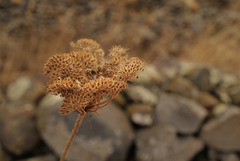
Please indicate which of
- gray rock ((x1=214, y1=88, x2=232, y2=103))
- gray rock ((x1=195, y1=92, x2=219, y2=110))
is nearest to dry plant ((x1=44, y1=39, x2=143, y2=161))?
gray rock ((x1=195, y1=92, x2=219, y2=110))

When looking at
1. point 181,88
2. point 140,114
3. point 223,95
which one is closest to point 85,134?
point 140,114

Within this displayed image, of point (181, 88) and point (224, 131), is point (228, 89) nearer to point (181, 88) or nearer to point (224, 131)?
point (224, 131)

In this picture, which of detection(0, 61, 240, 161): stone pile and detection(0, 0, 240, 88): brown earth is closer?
detection(0, 61, 240, 161): stone pile

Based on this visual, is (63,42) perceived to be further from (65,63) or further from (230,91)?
(230,91)

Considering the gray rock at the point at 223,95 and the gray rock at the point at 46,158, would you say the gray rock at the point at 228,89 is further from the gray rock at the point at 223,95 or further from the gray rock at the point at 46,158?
the gray rock at the point at 46,158

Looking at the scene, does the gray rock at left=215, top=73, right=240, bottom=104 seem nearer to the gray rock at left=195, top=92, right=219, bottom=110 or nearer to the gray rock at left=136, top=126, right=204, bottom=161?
the gray rock at left=195, top=92, right=219, bottom=110

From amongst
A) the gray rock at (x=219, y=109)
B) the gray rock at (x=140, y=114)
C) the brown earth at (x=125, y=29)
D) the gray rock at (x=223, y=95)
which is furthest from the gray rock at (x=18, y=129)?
the gray rock at (x=223, y=95)
